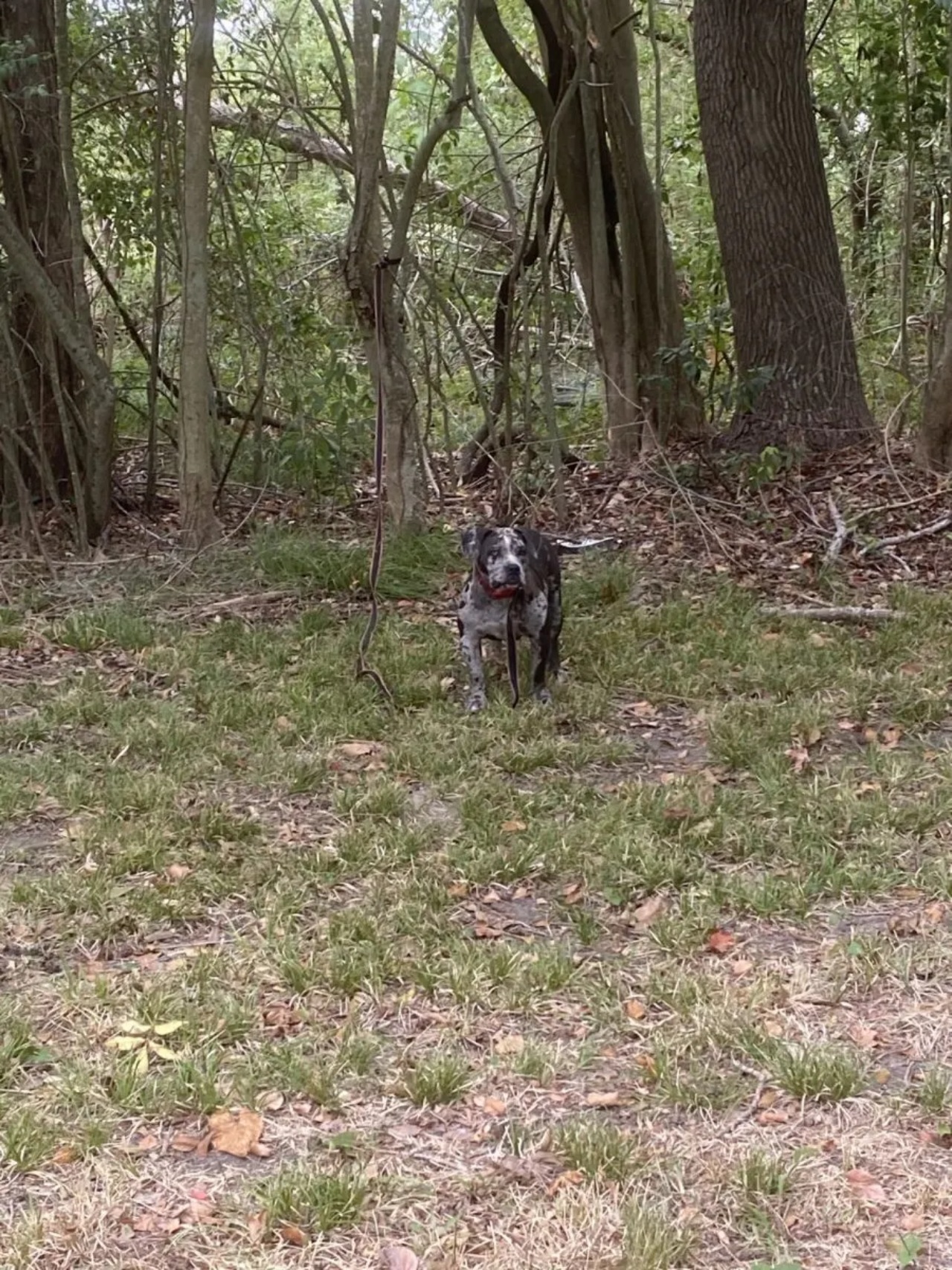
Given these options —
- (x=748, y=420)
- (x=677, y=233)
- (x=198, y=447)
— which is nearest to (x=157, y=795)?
(x=198, y=447)

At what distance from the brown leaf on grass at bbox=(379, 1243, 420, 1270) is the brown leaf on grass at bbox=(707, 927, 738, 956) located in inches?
54.7

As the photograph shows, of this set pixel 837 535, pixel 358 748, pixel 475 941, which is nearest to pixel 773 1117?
pixel 475 941

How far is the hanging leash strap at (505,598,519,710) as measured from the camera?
538cm

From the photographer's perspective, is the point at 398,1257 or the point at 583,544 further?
the point at 583,544

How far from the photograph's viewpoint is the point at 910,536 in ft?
23.8

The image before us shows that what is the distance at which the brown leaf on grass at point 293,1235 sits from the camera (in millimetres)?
2438

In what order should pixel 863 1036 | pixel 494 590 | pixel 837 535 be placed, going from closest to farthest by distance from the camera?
pixel 863 1036 → pixel 494 590 → pixel 837 535

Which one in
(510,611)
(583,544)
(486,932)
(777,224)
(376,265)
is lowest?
(486,932)

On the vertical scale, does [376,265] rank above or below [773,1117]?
above

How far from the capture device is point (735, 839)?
4.10m

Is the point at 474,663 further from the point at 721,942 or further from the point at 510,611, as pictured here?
the point at 721,942

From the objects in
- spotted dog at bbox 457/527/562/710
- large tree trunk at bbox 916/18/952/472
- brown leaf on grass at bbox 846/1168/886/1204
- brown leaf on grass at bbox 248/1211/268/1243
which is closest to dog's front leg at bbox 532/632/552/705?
spotted dog at bbox 457/527/562/710

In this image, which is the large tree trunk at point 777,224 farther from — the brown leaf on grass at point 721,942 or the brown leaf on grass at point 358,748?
the brown leaf on grass at point 721,942

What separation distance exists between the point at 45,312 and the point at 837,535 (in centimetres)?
495
